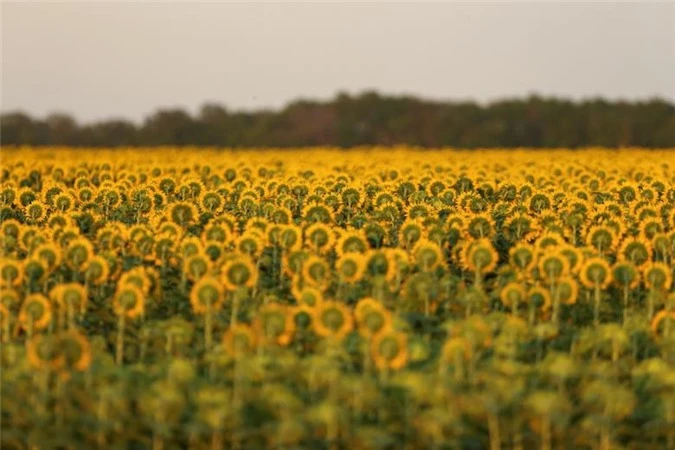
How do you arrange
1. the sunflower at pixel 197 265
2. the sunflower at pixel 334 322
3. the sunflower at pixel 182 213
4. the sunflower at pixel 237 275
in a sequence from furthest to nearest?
the sunflower at pixel 182 213 < the sunflower at pixel 197 265 < the sunflower at pixel 237 275 < the sunflower at pixel 334 322

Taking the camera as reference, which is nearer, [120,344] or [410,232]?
[120,344]

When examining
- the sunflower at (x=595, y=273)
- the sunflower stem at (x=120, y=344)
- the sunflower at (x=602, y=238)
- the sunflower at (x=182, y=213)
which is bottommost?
the sunflower stem at (x=120, y=344)

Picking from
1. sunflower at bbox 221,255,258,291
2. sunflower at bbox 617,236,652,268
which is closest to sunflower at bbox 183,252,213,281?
sunflower at bbox 221,255,258,291

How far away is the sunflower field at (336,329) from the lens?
9297mm

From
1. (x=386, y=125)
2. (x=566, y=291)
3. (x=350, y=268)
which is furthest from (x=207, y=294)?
(x=386, y=125)

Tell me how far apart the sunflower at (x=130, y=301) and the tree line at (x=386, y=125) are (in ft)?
137

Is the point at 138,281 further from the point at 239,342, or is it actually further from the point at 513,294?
the point at 513,294

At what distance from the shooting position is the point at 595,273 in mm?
11922

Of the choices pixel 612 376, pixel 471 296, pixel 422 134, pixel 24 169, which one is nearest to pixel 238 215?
pixel 471 296

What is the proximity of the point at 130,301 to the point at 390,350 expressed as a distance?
228cm

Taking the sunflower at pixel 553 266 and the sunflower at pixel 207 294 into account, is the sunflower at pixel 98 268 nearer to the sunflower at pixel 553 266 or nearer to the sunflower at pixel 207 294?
the sunflower at pixel 207 294

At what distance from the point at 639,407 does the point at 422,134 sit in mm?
48889

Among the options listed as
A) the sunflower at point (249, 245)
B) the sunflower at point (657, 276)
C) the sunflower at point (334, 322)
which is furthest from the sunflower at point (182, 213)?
the sunflower at point (334, 322)

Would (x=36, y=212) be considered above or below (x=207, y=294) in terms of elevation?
above
